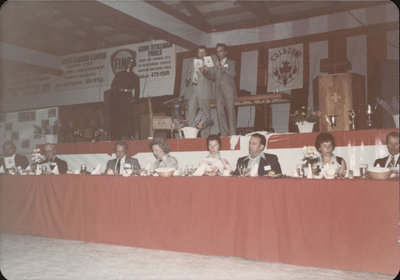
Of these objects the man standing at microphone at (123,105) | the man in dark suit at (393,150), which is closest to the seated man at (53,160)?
the man standing at microphone at (123,105)

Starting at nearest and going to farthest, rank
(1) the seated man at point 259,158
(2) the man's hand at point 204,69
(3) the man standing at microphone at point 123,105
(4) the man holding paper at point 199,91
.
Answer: (1) the seated man at point 259,158, (2) the man's hand at point 204,69, (4) the man holding paper at point 199,91, (3) the man standing at microphone at point 123,105

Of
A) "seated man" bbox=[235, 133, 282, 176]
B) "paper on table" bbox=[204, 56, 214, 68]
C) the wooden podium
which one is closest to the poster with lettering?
"paper on table" bbox=[204, 56, 214, 68]

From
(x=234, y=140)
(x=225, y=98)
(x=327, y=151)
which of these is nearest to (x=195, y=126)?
(x=234, y=140)

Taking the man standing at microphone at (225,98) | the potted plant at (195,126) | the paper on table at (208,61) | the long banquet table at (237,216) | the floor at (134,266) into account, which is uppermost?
the paper on table at (208,61)

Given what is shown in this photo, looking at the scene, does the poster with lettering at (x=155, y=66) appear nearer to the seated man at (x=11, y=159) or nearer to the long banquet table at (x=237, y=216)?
the seated man at (x=11, y=159)

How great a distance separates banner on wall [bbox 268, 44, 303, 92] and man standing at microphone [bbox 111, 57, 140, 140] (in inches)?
109

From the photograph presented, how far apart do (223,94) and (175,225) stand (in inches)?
120

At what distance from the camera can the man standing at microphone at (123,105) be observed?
7.13m

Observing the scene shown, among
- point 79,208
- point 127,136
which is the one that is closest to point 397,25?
point 127,136

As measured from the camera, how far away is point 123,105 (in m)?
7.13

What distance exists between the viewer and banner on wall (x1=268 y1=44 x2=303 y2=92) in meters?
7.38

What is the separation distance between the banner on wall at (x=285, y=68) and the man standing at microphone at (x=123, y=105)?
9.06ft

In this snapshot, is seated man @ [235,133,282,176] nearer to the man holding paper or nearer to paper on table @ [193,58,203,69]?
the man holding paper

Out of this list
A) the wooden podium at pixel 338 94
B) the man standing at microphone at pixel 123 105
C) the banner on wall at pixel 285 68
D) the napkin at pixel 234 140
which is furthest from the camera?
the banner on wall at pixel 285 68
